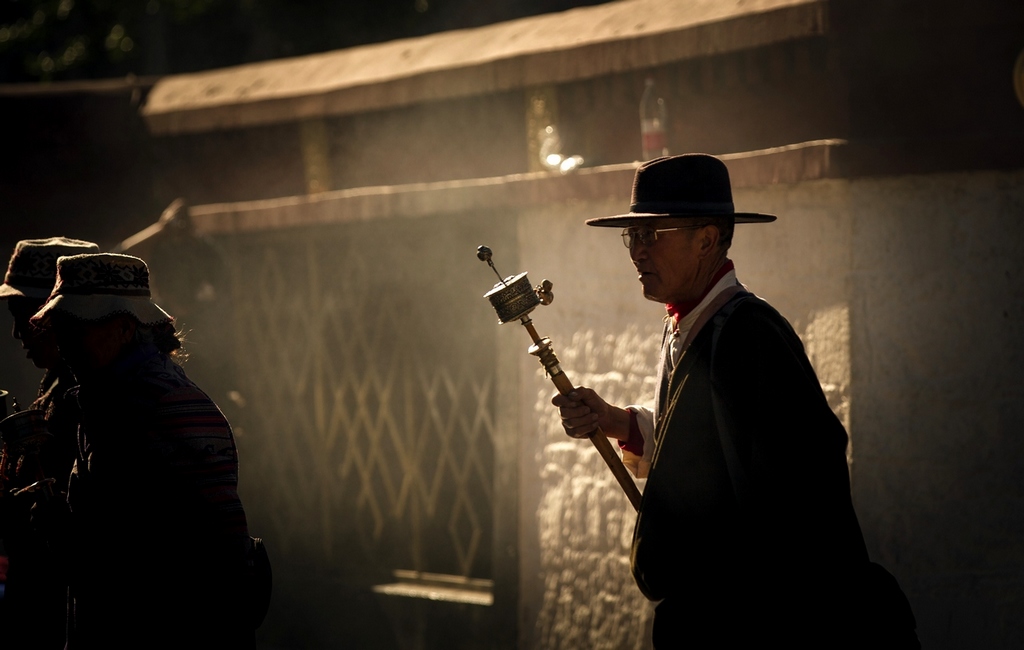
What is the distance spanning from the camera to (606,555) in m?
→ 5.37

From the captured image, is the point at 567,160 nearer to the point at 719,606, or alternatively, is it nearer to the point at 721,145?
the point at 721,145

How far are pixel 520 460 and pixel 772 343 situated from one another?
10.7ft

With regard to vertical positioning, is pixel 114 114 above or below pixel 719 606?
above

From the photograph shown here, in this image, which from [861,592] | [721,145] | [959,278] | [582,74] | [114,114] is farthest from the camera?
[114,114]

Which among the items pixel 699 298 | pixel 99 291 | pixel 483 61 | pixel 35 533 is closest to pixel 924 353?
pixel 699 298

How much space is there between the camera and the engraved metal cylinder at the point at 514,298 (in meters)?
3.06

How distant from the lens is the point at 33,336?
3906 mm

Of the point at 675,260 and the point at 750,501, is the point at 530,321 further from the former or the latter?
the point at 750,501

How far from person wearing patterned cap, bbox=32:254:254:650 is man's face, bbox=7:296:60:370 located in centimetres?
86

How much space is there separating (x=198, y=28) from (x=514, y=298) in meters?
13.7

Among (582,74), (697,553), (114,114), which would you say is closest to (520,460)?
(582,74)

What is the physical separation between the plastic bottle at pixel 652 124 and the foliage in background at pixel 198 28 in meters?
5.70

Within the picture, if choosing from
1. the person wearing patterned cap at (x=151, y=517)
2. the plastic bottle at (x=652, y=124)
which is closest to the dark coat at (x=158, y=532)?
the person wearing patterned cap at (x=151, y=517)

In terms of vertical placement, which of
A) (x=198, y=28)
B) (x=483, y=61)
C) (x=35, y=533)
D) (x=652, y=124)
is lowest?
(x=35, y=533)
